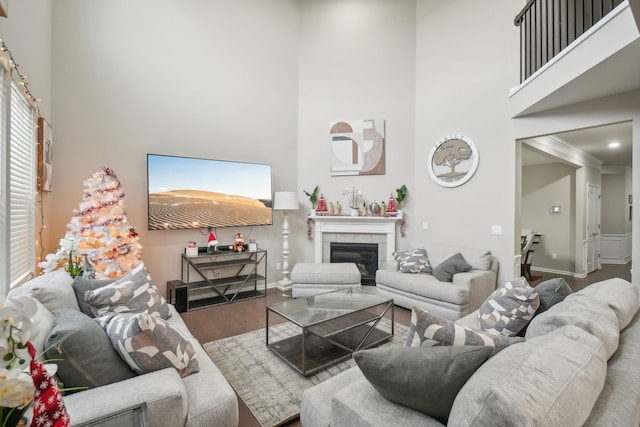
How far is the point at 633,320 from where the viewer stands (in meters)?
1.66

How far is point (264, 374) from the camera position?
2426 millimetres

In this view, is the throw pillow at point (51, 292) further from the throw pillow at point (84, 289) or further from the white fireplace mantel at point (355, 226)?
the white fireplace mantel at point (355, 226)

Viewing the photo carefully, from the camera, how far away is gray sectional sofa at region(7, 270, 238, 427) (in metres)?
1.20

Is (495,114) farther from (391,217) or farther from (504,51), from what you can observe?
(391,217)

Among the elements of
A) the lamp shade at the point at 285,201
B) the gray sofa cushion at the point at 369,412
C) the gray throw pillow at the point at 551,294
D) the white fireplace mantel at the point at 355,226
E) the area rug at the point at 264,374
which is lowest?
the area rug at the point at 264,374

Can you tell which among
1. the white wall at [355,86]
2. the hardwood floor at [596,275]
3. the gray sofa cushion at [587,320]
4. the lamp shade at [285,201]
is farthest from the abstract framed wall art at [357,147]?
the gray sofa cushion at [587,320]

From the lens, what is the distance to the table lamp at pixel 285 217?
4.79 meters

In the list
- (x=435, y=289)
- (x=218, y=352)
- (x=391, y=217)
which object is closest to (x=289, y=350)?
(x=218, y=352)

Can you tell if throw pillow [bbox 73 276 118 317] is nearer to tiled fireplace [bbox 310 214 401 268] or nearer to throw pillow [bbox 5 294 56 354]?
throw pillow [bbox 5 294 56 354]

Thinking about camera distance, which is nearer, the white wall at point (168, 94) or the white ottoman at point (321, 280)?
the white wall at point (168, 94)

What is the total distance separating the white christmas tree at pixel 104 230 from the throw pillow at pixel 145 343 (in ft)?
6.12

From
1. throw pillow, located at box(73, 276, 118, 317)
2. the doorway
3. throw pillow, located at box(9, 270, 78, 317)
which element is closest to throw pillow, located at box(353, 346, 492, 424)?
throw pillow, located at box(9, 270, 78, 317)

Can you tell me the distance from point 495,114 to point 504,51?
2.76 feet

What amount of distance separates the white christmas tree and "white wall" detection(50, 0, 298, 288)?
0.55m
